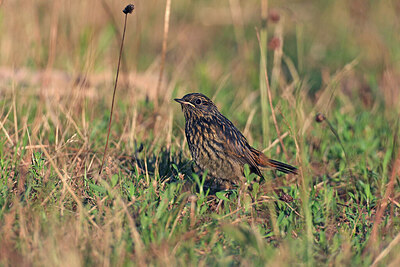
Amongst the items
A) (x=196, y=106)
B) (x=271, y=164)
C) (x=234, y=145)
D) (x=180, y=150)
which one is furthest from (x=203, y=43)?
(x=234, y=145)

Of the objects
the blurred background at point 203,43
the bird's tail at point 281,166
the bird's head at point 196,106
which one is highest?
the blurred background at point 203,43

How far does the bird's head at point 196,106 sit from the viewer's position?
5281 millimetres

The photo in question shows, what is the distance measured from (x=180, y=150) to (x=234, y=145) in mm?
726

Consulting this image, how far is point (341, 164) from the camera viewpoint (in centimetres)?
561

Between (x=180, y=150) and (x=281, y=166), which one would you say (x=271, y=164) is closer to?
(x=281, y=166)

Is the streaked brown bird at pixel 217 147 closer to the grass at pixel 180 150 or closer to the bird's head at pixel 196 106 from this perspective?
the bird's head at pixel 196 106

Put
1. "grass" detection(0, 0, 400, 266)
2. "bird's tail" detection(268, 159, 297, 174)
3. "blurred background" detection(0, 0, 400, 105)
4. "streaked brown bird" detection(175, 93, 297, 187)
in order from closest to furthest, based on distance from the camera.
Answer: "grass" detection(0, 0, 400, 266)
"streaked brown bird" detection(175, 93, 297, 187)
"bird's tail" detection(268, 159, 297, 174)
"blurred background" detection(0, 0, 400, 105)

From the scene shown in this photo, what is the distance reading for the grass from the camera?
3814 mm

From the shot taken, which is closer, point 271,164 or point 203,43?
point 271,164

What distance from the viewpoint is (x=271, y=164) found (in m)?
5.32

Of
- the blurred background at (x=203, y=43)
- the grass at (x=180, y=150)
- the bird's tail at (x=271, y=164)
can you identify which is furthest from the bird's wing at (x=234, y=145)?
the blurred background at (x=203, y=43)

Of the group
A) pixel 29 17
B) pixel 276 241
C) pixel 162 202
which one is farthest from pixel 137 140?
pixel 29 17

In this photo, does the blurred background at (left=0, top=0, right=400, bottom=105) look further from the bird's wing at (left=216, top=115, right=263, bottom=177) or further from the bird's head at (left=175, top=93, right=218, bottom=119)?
the bird's wing at (left=216, top=115, right=263, bottom=177)

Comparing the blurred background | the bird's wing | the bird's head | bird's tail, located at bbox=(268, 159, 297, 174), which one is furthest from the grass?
the bird's head
